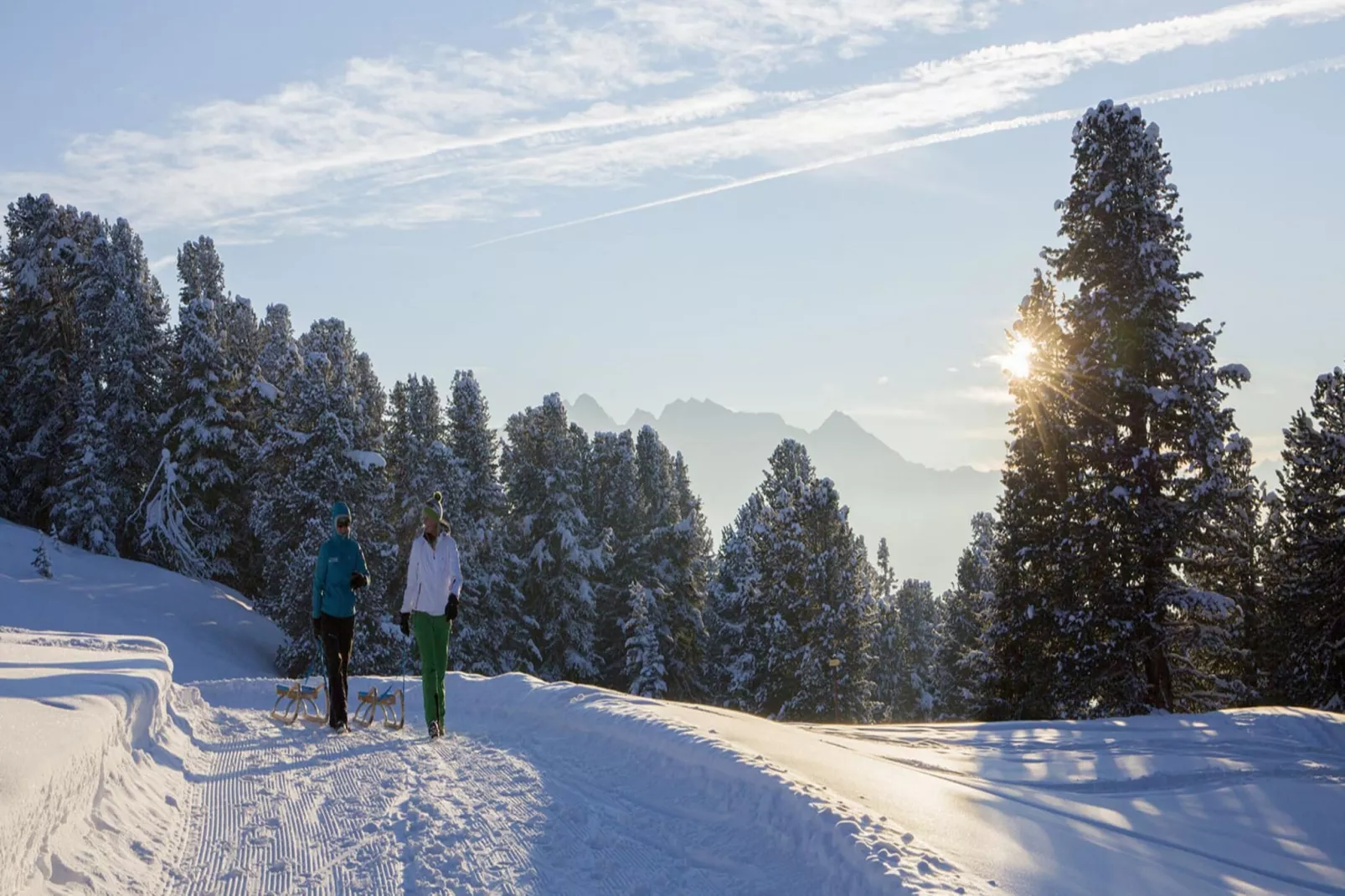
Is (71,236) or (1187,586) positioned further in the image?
(71,236)

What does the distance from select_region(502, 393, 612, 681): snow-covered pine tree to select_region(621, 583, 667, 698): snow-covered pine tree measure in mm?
2154

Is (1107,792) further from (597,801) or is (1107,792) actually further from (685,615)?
(685,615)

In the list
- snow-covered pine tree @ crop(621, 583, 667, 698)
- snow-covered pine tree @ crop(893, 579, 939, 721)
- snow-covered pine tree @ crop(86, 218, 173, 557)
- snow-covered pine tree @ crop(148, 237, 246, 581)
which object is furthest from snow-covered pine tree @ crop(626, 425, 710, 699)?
snow-covered pine tree @ crop(86, 218, 173, 557)

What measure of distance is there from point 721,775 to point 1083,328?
1878 cm

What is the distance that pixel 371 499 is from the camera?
3466 centimetres

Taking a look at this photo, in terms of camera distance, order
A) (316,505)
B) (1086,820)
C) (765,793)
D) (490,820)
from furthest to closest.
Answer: (316,505) → (1086,820) → (765,793) → (490,820)

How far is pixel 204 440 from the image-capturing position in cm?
3938

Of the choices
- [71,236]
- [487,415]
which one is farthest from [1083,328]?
[71,236]

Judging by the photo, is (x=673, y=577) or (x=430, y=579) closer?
(x=430, y=579)

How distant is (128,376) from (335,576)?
125ft

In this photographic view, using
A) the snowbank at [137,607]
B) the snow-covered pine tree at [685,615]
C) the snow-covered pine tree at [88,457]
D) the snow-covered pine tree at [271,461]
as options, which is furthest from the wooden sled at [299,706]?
the snow-covered pine tree at [685,615]

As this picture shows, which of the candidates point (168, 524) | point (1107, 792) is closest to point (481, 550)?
point (168, 524)

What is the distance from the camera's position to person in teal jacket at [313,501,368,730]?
1103 centimetres

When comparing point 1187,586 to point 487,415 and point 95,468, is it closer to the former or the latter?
point 487,415
